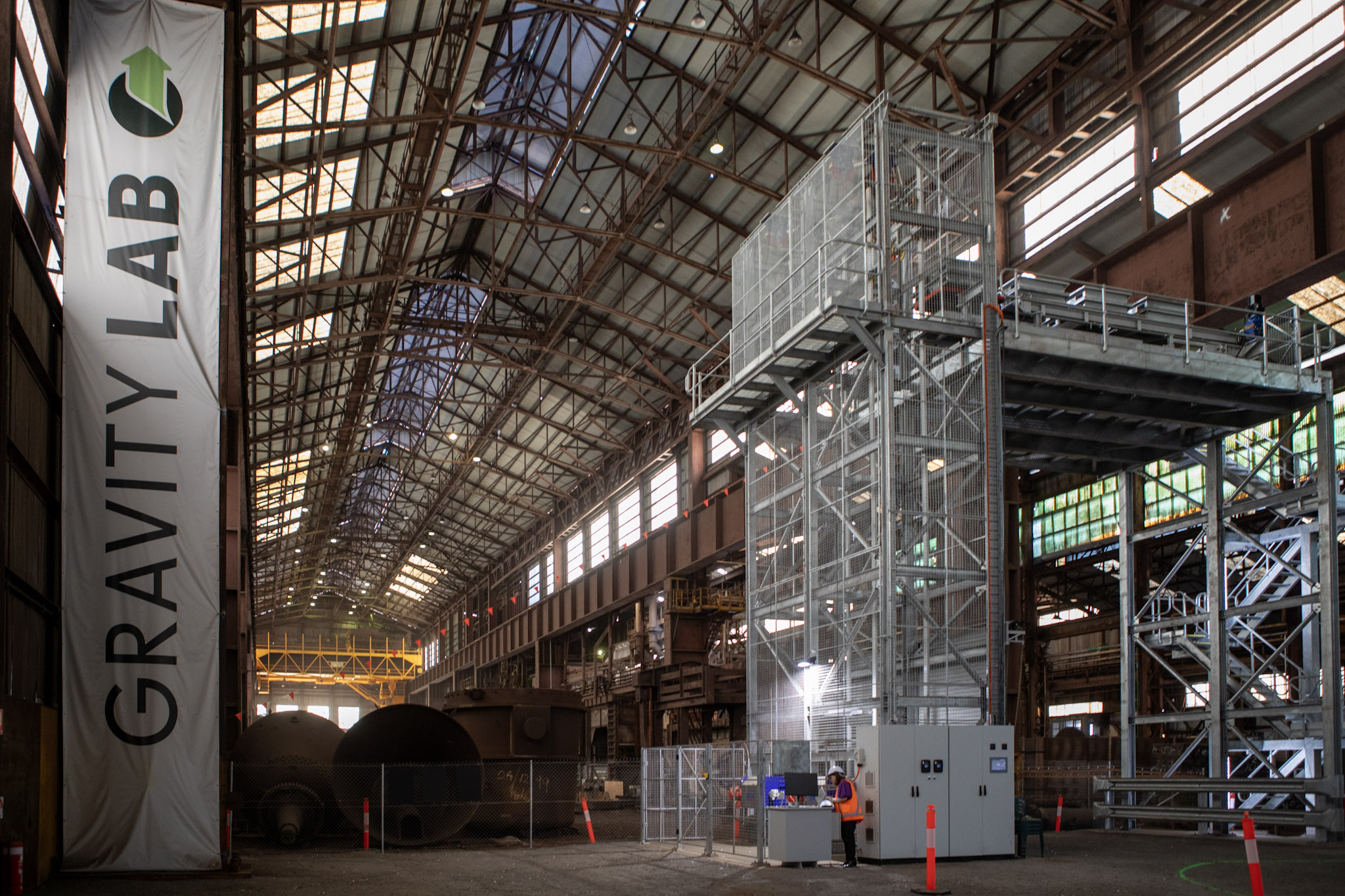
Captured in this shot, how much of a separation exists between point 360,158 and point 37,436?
62.3 ft

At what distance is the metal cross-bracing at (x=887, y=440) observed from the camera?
1888cm

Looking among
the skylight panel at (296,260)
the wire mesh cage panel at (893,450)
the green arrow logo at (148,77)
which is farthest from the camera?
the skylight panel at (296,260)

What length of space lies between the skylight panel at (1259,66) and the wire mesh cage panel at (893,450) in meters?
6.38

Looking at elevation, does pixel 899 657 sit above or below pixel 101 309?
below

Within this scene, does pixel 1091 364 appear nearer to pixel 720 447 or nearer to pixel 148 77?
pixel 148 77

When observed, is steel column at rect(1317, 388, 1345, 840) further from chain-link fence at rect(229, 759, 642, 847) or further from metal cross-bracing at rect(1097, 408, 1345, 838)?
chain-link fence at rect(229, 759, 642, 847)

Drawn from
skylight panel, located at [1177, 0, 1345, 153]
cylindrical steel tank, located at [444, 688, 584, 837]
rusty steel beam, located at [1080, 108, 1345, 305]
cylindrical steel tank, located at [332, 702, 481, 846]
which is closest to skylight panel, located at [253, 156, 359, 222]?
cylindrical steel tank, located at [444, 688, 584, 837]

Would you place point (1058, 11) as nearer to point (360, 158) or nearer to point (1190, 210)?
point (1190, 210)

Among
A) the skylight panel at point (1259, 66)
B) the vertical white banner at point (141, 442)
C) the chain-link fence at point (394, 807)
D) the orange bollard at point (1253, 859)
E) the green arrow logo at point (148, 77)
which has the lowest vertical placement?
the chain-link fence at point (394, 807)

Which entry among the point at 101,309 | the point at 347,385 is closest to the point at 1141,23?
the point at 101,309

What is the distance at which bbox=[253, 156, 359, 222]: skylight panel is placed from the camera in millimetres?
29453

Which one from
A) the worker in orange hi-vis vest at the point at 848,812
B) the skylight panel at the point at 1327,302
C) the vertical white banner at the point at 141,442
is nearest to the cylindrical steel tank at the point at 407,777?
the vertical white banner at the point at 141,442

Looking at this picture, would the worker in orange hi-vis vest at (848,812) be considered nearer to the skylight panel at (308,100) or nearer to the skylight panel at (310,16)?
the skylight panel at (308,100)

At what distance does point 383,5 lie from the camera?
25297 mm
